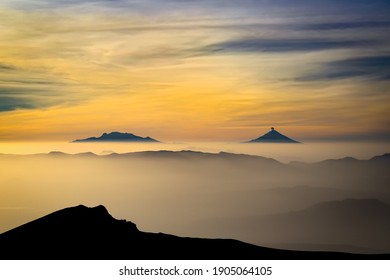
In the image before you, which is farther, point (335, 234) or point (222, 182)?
point (222, 182)

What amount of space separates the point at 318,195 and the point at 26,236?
8173 millimetres

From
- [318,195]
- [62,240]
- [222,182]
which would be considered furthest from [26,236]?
[318,195]

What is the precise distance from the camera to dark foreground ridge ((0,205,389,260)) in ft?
43.7

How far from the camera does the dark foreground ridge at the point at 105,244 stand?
13328 millimetres

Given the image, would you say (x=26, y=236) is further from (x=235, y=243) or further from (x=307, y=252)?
(x=307, y=252)

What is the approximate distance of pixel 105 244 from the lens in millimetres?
15375

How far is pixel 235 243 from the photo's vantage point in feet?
46.9

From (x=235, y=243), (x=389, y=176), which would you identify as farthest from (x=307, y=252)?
(x=389, y=176)

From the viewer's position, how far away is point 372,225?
14898mm
